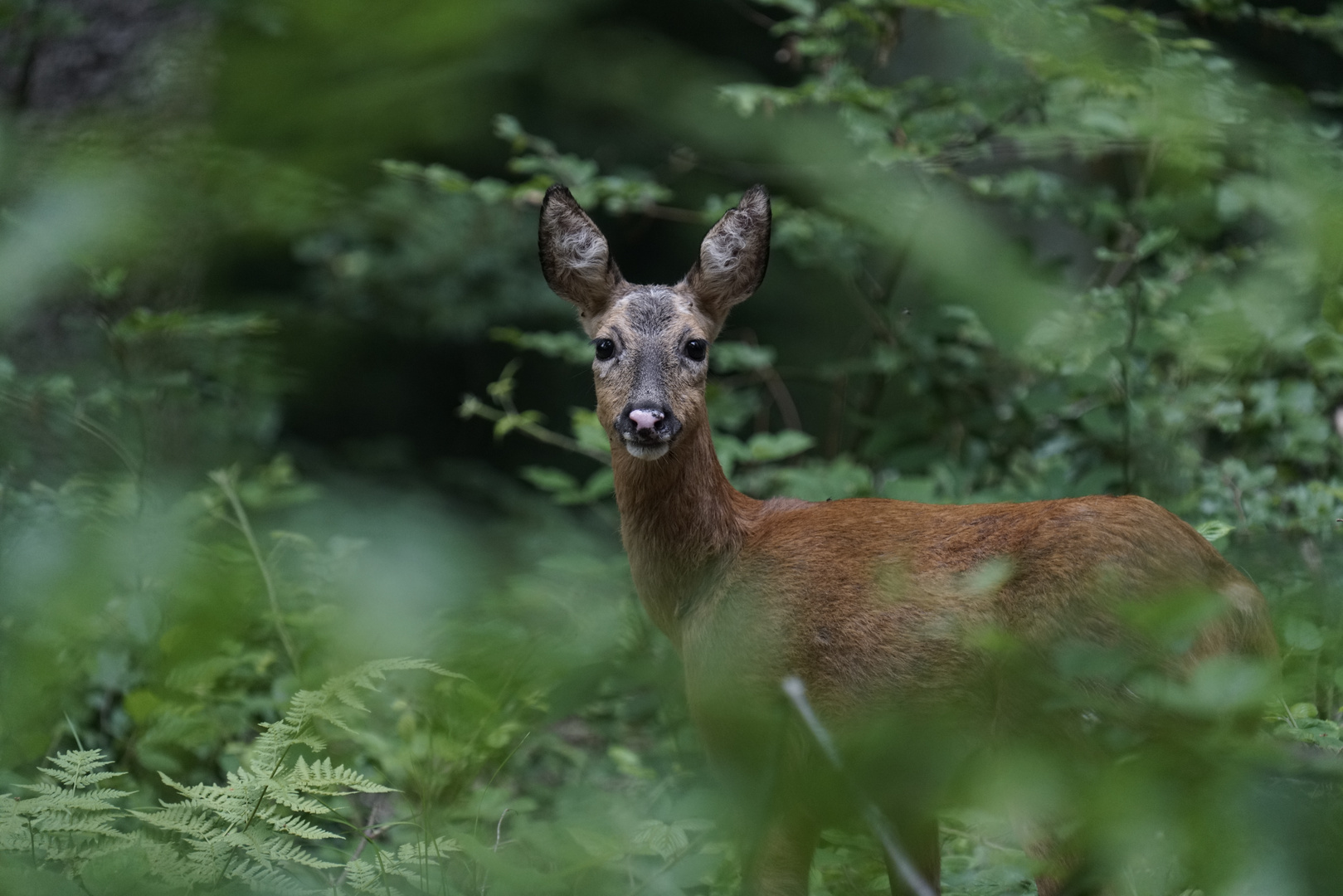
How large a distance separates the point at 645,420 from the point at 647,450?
0.07 meters

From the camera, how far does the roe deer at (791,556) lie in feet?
7.75

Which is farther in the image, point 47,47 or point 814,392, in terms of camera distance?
point 814,392

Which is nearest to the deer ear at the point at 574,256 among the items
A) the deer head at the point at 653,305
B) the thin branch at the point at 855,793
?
the deer head at the point at 653,305

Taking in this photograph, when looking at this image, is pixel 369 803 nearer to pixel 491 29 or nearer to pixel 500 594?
pixel 500 594

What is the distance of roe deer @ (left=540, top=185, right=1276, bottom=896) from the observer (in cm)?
236

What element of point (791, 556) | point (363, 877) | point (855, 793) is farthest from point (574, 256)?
point (855, 793)

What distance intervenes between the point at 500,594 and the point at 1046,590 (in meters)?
1.61

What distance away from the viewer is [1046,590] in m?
2.39

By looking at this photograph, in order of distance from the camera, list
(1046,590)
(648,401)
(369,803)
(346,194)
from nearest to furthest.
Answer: (346,194) < (1046,590) < (648,401) < (369,803)

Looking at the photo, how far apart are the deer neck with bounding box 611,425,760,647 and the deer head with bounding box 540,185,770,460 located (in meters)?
0.10

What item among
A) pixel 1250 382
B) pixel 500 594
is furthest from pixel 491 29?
pixel 1250 382

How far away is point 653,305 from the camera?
3.22 m

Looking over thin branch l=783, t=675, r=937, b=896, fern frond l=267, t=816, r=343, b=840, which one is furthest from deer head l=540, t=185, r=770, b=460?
thin branch l=783, t=675, r=937, b=896

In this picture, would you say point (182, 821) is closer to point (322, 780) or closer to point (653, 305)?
point (322, 780)
